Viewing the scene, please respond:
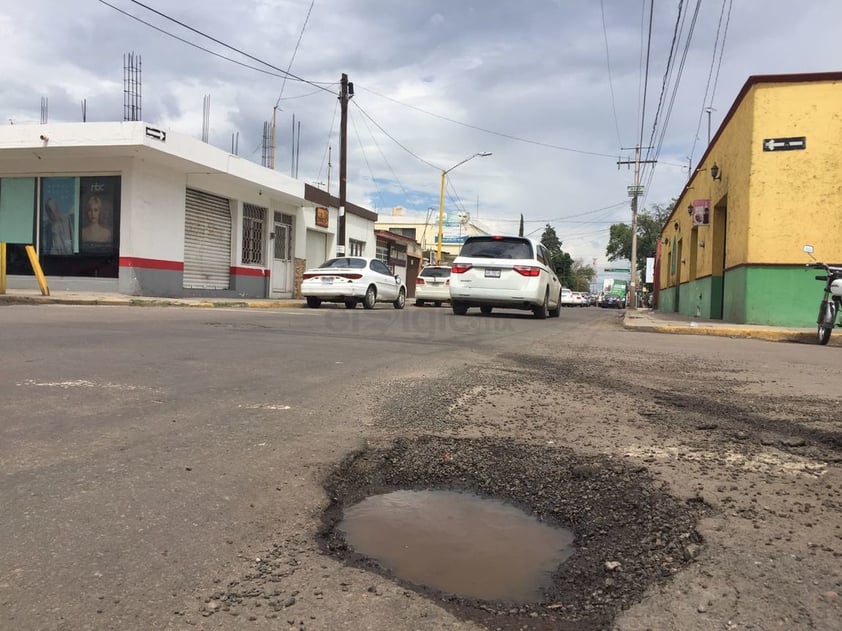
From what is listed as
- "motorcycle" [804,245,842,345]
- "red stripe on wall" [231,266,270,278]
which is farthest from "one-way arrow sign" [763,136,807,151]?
"red stripe on wall" [231,266,270,278]

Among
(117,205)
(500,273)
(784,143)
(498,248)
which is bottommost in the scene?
(500,273)

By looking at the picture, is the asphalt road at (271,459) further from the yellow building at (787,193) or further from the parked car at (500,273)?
the parked car at (500,273)

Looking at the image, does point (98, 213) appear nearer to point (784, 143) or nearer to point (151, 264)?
point (151, 264)

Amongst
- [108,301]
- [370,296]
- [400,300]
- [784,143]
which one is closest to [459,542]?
[784,143]

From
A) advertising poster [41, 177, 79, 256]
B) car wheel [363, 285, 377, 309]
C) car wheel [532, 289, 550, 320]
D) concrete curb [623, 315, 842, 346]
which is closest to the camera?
concrete curb [623, 315, 842, 346]

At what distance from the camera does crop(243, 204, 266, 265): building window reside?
2353 centimetres

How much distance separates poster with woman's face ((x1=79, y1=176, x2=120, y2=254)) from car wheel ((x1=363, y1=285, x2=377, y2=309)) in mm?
7526

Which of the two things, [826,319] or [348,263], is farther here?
[348,263]

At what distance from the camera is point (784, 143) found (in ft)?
40.2

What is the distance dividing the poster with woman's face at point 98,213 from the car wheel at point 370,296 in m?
7.53

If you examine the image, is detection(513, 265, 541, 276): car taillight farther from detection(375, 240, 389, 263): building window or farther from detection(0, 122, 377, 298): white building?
detection(375, 240, 389, 263): building window

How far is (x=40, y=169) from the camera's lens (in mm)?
18719

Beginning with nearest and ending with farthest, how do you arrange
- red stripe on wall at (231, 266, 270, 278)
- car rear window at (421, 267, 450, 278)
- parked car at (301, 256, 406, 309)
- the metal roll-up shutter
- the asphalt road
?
the asphalt road → parked car at (301, 256, 406, 309) → the metal roll-up shutter → red stripe on wall at (231, 266, 270, 278) → car rear window at (421, 267, 450, 278)

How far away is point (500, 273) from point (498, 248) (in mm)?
631
